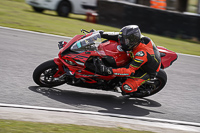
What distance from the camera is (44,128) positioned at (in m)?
4.34

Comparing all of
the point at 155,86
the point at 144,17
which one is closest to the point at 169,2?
the point at 144,17

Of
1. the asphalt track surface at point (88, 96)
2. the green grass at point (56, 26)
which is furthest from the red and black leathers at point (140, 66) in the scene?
the green grass at point (56, 26)

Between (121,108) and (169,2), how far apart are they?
43.4 ft

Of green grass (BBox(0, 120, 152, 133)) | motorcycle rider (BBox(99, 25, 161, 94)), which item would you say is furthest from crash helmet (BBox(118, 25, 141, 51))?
green grass (BBox(0, 120, 152, 133))

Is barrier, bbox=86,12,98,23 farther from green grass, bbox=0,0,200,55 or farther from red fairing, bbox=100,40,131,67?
red fairing, bbox=100,40,131,67

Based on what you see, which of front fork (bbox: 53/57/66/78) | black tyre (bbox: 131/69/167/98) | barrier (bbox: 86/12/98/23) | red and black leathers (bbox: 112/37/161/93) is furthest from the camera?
barrier (bbox: 86/12/98/23)

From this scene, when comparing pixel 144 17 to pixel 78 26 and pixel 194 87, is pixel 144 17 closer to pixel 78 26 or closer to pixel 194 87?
pixel 78 26

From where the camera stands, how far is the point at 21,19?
13.7 meters

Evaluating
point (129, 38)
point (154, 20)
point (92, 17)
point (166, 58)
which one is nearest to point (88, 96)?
point (129, 38)

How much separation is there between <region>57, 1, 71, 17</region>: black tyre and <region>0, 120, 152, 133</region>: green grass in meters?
12.6

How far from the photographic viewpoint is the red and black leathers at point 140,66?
5.86 metres

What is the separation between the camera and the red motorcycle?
19.2 ft

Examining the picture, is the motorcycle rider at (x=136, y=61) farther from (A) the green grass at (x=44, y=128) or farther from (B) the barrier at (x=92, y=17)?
(B) the barrier at (x=92, y=17)

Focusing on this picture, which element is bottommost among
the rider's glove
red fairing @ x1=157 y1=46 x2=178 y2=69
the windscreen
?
the rider's glove
